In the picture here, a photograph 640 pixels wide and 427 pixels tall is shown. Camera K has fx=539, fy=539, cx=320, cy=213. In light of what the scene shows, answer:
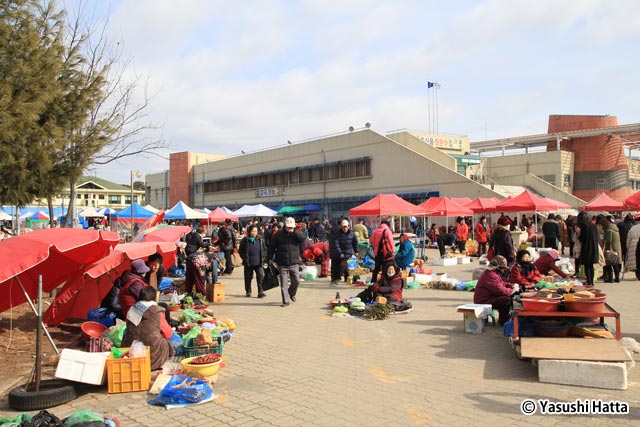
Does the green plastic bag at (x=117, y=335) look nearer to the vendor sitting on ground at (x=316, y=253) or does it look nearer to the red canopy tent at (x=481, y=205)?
the vendor sitting on ground at (x=316, y=253)

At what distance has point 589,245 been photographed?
41.4 feet

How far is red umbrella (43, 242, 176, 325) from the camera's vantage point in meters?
8.23

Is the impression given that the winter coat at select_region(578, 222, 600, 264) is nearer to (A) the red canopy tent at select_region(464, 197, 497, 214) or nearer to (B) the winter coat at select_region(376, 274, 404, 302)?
(B) the winter coat at select_region(376, 274, 404, 302)

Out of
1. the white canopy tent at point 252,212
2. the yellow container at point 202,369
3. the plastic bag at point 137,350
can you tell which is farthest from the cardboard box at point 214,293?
the white canopy tent at point 252,212

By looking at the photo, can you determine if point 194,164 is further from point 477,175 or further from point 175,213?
point 175,213

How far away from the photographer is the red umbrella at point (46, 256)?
20.2 feet

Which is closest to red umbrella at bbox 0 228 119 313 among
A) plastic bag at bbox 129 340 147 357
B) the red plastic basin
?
the red plastic basin

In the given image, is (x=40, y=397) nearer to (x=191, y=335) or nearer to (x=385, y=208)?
(x=191, y=335)

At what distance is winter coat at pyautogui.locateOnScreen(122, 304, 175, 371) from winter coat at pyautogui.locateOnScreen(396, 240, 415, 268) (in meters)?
6.76

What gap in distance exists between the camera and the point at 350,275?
1591 cm

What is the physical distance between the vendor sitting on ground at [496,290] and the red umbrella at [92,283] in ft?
17.3

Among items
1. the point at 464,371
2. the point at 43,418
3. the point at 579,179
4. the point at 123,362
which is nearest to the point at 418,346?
the point at 464,371

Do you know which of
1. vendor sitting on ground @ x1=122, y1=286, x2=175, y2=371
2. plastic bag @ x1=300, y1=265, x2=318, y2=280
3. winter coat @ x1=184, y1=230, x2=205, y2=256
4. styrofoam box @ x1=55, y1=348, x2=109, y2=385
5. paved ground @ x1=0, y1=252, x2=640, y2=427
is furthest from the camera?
plastic bag @ x1=300, y1=265, x2=318, y2=280

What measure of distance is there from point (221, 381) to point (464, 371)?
2831 millimetres
